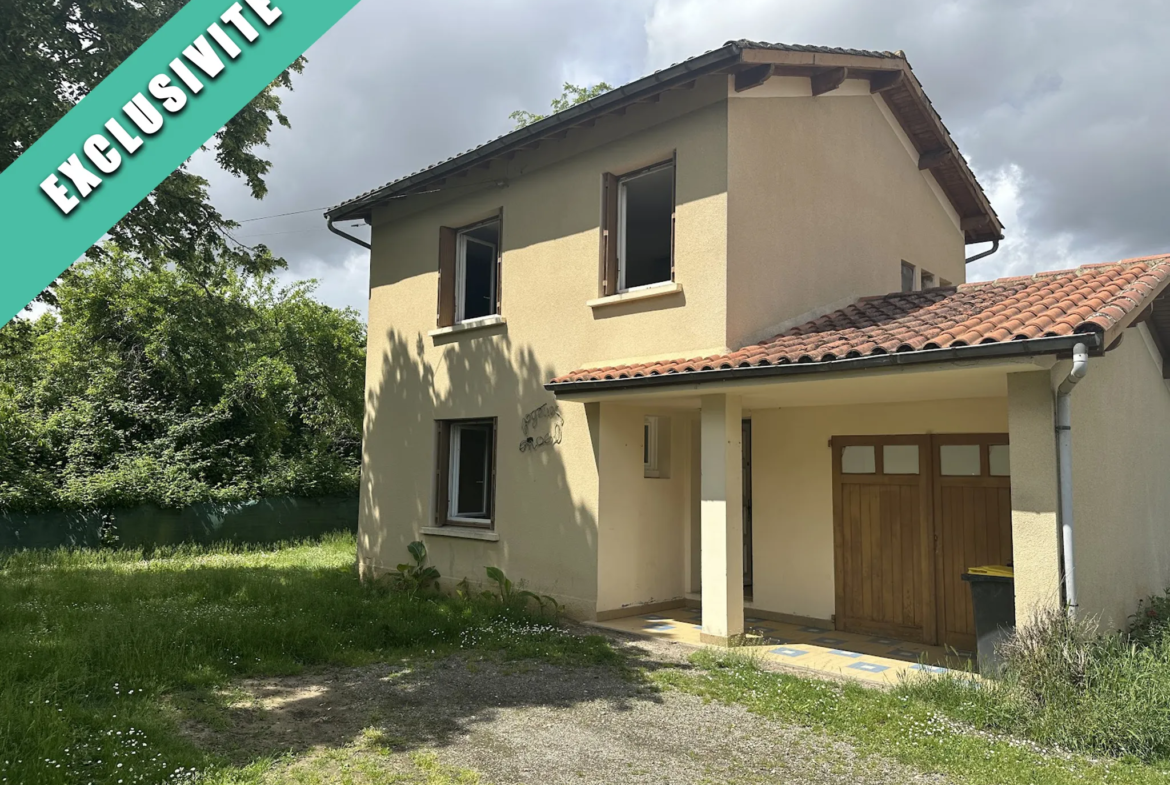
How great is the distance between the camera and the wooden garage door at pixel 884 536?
8.97m

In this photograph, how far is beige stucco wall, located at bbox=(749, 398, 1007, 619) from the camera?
9430 mm

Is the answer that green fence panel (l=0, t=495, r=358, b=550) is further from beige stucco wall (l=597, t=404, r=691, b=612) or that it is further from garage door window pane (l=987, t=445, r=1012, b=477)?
garage door window pane (l=987, t=445, r=1012, b=477)

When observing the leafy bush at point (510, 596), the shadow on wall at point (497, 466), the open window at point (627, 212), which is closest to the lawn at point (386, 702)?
the leafy bush at point (510, 596)

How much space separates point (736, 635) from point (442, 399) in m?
5.79

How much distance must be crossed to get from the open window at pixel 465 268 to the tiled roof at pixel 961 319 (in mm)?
3198

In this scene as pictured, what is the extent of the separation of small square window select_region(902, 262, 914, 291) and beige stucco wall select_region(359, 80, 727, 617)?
485 centimetres

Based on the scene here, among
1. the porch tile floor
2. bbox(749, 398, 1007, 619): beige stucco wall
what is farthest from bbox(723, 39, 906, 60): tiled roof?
the porch tile floor

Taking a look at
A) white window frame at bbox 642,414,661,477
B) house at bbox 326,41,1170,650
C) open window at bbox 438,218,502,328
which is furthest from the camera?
open window at bbox 438,218,502,328

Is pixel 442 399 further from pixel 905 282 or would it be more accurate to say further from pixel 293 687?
pixel 905 282

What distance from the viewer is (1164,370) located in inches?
427

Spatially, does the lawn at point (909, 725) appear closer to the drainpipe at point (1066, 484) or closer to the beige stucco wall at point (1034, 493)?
the beige stucco wall at point (1034, 493)

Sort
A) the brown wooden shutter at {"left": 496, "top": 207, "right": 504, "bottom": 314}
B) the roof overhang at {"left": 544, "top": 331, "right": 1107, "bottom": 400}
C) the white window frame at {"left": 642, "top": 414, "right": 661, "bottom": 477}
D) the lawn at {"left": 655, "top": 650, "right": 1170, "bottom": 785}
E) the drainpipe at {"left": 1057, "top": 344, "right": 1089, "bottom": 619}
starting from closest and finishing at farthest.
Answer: the lawn at {"left": 655, "top": 650, "right": 1170, "bottom": 785} < the roof overhang at {"left": 544, "top": 331, "right": 1107, "bottom": 400} < the drainpipe at {"left": 1057, "top": 344, "right": 1089, "bottom": 619} < the white window frame at {"left": 642, "top": 414, "right": 661, "bottom": 477} < the brown wooden shutter at {"left": 496, "top": 207, "right": 504, "bottom": 314}

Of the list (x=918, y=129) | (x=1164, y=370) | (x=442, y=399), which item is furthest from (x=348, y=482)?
(x=1164, y=370)

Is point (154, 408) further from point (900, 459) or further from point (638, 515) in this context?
point (900, 459)
